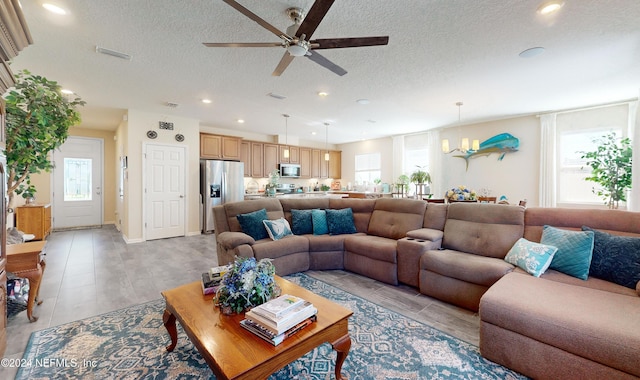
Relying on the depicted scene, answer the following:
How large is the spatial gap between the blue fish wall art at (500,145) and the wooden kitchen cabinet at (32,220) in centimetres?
926

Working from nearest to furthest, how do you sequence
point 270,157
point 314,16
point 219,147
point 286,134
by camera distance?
point 314,16 < point 219,147 < point 270,157 < point 286,134

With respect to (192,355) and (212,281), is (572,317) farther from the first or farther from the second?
(192,355)

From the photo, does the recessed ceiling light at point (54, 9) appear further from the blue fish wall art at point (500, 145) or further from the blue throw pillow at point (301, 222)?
the blue fish wall art at point (500, 145)

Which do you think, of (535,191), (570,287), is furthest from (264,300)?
(535,191)

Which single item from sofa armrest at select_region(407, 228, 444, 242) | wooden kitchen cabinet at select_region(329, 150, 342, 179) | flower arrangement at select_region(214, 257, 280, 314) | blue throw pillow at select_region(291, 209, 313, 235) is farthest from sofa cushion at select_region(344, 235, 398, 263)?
wooden kitchen cabinet at select_region(329, 150, 342, 179)

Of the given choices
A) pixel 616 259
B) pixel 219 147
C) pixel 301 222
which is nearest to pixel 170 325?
pixel 301 222

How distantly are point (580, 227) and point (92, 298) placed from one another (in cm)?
480

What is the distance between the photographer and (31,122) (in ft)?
6.82

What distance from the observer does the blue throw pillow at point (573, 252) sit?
203 cm

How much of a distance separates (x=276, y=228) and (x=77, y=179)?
661 centimetres

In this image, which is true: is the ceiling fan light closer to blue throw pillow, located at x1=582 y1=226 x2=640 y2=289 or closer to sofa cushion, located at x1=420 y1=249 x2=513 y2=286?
sofa cushion, located at x1=420 y1=249 x2=513 y2=286

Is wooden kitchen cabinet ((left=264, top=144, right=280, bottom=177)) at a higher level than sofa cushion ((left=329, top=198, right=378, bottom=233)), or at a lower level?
higher

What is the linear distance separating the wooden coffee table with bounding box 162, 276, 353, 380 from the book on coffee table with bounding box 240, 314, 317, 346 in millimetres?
22

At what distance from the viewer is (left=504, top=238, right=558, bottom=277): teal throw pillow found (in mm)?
2125
